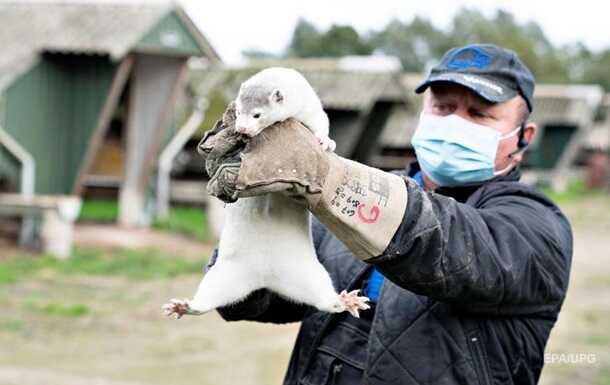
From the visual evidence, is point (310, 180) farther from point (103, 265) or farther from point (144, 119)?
point (144, 119)

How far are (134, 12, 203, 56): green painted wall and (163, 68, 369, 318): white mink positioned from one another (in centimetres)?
1251

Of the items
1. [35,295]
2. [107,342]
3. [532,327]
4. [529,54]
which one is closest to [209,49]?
[35,295]

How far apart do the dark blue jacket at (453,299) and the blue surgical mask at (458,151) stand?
8cm

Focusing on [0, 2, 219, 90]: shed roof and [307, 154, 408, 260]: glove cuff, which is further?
[0, 2, 219, 90]: shed roof

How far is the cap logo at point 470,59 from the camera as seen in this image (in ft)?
10.7

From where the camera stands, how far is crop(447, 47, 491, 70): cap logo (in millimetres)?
3273

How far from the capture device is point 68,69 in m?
15.5

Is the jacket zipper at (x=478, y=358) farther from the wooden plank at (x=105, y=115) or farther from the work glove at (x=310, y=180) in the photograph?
the wooden plank at (x=105, y=115)

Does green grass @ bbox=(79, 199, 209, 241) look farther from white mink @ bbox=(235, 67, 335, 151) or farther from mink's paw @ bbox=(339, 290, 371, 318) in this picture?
white mink @ bbox=(235, 67, 335, 151)

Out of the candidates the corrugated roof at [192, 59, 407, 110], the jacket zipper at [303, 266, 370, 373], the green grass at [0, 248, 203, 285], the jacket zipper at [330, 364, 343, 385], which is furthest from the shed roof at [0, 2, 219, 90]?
the jacket zipper at [330, 364, 343, 385]

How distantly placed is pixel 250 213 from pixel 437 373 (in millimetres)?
734

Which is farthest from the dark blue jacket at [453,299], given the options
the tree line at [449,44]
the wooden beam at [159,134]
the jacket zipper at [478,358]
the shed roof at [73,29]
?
the tree line at [449,44]

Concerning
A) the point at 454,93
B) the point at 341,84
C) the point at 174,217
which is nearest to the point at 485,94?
the point at 454,93

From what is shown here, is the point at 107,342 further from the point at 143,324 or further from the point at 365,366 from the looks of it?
the point at 365,366
